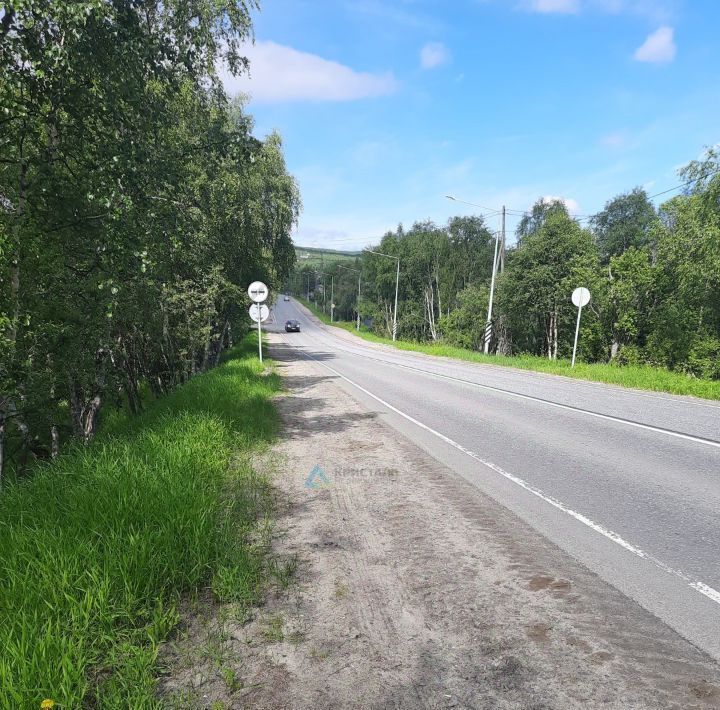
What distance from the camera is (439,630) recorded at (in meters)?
2.80

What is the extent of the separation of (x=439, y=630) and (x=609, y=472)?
4.01 meters

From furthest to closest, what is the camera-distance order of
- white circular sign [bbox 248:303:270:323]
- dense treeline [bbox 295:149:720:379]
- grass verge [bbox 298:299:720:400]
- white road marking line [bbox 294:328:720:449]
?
dense treeline [bbox 295:149:720:379], white circular sign [bbox 248:303:270:323], grass verge [bbox 298:299:720:400], white road marking line [bbox 294:328:720:449]

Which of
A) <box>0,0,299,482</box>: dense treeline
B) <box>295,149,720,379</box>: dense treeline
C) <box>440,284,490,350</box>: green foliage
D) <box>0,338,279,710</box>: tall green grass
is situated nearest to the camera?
<box>0,338,279,710</box>: tall green grass

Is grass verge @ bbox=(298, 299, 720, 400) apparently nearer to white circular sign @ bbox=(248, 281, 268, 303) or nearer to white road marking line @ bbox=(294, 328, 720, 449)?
white road marking line @ bbox=(294, 328, 720, 449)

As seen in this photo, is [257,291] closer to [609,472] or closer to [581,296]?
[581,296]

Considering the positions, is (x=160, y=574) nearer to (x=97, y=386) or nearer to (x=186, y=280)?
(x=97, y=386)

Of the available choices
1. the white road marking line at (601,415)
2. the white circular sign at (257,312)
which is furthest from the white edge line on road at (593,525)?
the white circular sign at (257,312)

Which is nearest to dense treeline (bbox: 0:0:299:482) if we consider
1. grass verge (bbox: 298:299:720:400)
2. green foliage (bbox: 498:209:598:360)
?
grass verge (bbox: 298:299:720:400)

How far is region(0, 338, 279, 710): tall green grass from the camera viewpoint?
7.39ft

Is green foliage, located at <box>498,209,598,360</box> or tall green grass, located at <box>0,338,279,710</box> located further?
green foliage, located at <box>498,209,598,360</box>

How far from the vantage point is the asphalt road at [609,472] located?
3.43m

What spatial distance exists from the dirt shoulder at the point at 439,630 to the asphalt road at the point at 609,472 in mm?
322

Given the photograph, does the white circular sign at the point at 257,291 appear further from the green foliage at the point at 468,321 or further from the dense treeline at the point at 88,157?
the green foliage at the point at 468,321

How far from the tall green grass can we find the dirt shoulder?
298 millimetres
